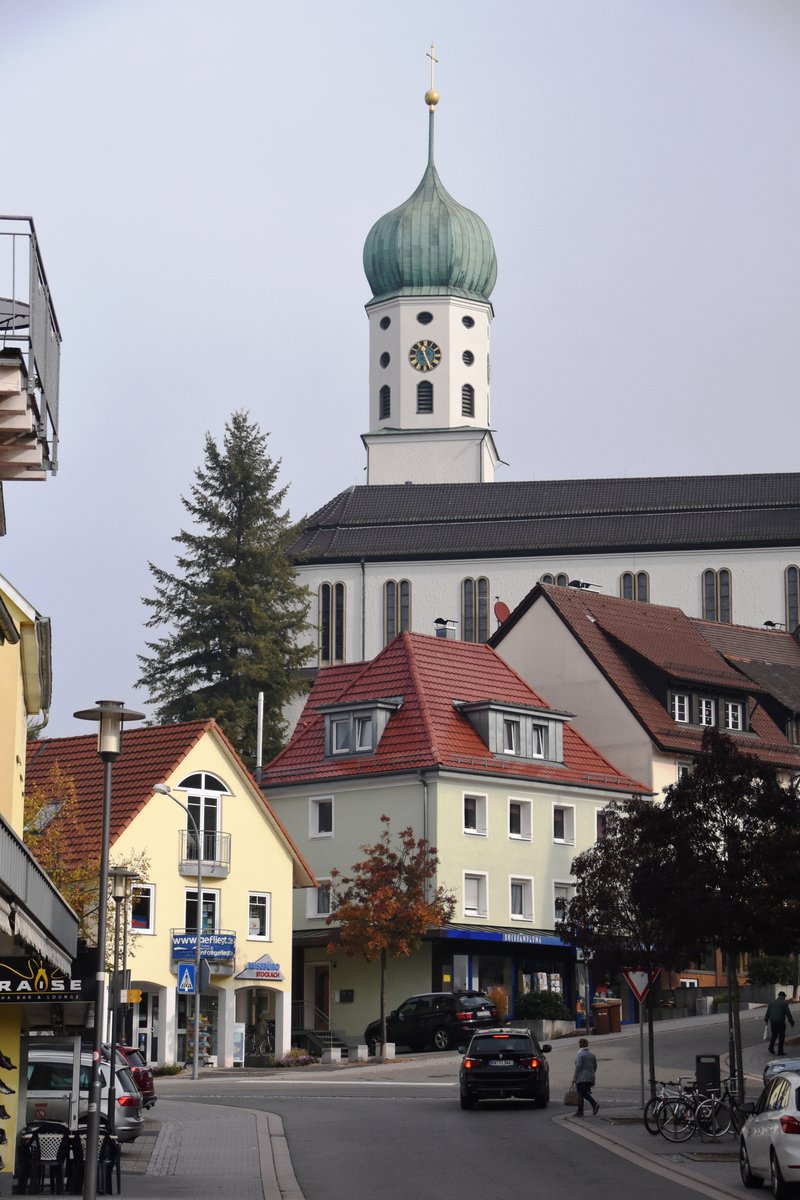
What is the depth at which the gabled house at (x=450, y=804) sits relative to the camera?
2340 inches

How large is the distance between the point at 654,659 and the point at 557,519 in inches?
1208

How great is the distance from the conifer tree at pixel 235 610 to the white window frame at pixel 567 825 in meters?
20.0

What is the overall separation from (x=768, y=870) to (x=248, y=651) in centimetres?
5524

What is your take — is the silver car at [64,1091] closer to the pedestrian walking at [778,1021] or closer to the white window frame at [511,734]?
the pedestrian walking at [778,1021]

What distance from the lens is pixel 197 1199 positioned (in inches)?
893

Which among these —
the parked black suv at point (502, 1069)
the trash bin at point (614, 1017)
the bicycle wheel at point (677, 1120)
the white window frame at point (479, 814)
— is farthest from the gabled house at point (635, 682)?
the bicycle wheel at point (677, 1120)

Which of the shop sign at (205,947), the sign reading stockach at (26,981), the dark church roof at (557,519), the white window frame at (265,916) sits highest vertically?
the dark church roof at (557,519)

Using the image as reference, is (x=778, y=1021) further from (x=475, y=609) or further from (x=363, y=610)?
(x=363, y=610)

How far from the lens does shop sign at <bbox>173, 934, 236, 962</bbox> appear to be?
54.7 metres

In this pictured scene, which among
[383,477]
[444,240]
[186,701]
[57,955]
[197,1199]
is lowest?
[197,1199]

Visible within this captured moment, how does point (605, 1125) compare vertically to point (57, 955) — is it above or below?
below

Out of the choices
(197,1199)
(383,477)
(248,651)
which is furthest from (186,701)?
(197,1199)

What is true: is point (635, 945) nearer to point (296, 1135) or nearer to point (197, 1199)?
point (296, 1135)

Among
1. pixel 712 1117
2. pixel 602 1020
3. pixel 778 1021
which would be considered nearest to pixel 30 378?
pixel 712 1117
